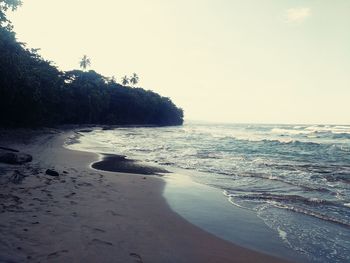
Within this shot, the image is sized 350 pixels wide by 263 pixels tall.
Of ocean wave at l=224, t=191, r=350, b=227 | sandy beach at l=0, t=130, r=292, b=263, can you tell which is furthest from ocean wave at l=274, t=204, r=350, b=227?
sandy beach at l=0, t=130, r=292, b=263

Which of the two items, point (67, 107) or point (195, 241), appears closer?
point (195, 241)

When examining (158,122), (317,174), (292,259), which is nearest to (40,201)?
(292,259)

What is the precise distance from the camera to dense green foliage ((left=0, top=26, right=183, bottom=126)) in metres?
23.9

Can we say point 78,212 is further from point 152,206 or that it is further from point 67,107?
point 67,107

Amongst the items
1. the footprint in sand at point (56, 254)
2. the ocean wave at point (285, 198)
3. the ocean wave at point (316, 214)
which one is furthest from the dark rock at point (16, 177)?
the ocean wave at point (316, 214)

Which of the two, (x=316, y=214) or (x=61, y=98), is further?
(x=61, y=98)

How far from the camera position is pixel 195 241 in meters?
5.24

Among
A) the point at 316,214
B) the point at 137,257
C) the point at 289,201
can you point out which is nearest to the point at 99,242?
the point at 137,257

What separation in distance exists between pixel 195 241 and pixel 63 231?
7.23 feet

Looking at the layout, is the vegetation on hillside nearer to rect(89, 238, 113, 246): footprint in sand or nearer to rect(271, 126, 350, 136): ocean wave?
rect(89, 238, 113, 246): footprint in sand

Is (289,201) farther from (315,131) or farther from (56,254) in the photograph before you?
(315,131)

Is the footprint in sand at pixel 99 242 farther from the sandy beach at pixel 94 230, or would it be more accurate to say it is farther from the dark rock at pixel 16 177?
the dark rock at pixel 16 177

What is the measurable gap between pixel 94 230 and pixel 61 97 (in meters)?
50.3

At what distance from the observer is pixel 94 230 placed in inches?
197
